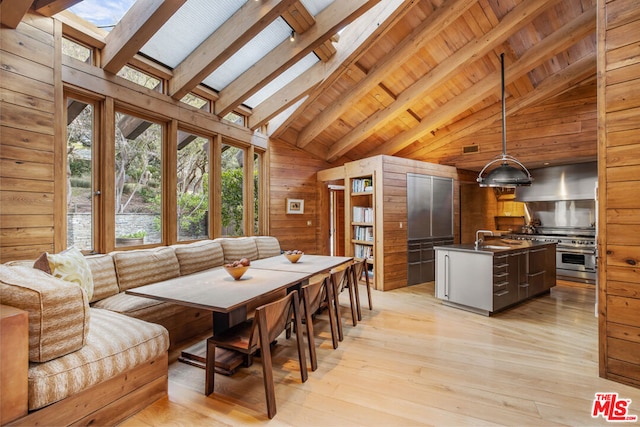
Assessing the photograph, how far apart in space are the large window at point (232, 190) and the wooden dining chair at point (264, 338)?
2978 mm

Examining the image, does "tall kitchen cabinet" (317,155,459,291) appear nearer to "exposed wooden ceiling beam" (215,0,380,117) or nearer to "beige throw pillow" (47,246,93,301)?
"exposed wooden ceiling beam" (215,0,380,117)

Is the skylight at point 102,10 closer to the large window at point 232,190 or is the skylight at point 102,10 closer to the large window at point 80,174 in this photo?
the large window at point 80,174

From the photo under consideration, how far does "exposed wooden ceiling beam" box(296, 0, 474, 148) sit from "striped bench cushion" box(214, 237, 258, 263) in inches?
101

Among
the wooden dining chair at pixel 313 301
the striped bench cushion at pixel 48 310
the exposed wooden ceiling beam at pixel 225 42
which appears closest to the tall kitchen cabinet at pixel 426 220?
the wooden dining chair at pixel 313 301

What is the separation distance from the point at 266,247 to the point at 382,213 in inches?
79.7

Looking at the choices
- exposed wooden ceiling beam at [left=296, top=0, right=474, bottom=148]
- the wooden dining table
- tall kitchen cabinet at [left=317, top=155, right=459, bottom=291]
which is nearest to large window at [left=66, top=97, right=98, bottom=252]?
the wooden dining table

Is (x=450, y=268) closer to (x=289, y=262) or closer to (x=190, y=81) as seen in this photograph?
(x=289, y=262)

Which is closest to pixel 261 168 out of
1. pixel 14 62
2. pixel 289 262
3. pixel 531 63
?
pixel 289 262

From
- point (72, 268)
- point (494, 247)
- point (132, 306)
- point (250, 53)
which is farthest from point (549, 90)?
point (72, 268)

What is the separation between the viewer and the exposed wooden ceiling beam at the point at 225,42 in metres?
3.12

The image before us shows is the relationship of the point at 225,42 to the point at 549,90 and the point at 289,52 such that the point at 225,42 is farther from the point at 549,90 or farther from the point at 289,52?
the point at 549,90

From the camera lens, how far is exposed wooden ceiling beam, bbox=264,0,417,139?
3.58 metres

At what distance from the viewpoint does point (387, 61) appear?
447 centimetres

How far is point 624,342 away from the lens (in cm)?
225
